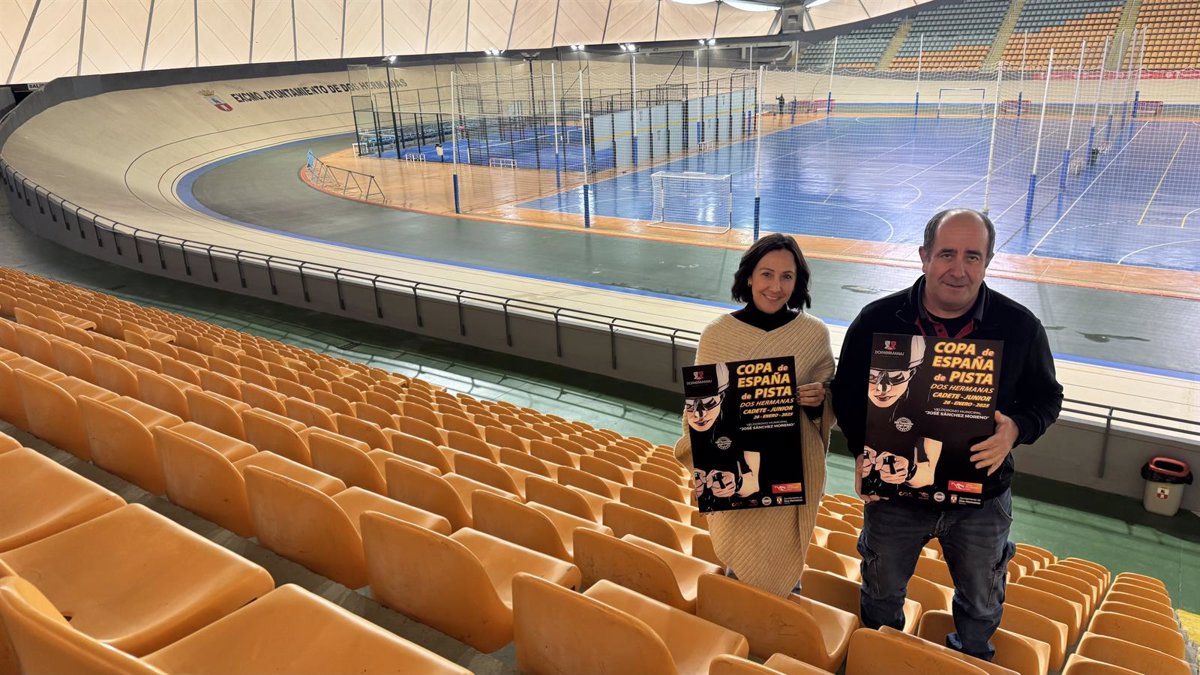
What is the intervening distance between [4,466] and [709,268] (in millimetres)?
15816

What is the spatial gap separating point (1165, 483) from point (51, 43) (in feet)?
135

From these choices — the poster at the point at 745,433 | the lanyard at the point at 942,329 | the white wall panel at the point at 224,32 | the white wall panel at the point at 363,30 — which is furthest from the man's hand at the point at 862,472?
the white wall panel at the point at 363,30

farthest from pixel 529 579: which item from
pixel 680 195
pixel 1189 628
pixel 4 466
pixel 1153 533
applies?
pixel 680 195

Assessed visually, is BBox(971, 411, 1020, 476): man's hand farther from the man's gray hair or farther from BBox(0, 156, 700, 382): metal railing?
BBox(0, 156, 700, 382): metal railing

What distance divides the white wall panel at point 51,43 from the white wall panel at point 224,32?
603 centimetres

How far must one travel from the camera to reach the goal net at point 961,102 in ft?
148

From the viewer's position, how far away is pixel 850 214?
2338 centimetres

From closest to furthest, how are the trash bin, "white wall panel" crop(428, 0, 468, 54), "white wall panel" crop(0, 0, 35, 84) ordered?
the trash bin, "white wall panel" crop(0, 0, 35, 84), "white wall panel" crop(428, 0, 468, 54)

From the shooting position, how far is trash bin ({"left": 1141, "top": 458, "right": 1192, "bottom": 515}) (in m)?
8.38

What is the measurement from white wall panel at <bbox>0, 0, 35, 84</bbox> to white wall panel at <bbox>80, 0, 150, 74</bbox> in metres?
2.82

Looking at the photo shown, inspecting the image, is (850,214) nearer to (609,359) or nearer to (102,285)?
(609,359)

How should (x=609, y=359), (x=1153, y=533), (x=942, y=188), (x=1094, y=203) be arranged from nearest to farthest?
(x=1153, y=533)
(x=609, y=359)
(x=1094, y=203)
(x=942, y=188)

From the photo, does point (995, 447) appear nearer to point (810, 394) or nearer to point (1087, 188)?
point (810, 394)

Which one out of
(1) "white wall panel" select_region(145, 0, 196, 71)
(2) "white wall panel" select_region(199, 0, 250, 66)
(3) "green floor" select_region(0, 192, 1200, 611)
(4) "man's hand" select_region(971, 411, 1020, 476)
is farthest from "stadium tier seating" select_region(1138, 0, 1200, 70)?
(4) "man's hand" select_region(971, 411, 1020, 476)
